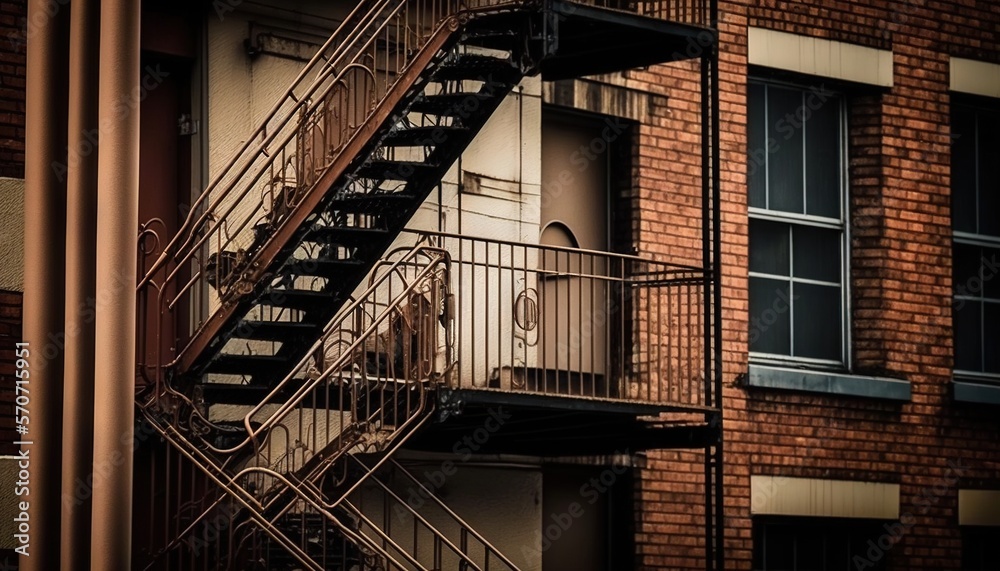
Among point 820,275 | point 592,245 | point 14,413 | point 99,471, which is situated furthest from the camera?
point 820,275

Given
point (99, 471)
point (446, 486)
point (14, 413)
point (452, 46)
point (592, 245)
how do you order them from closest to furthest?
point (99, 471) → point (14, 413) → point (452, 46) → point (446, 486) → point (592, 245)

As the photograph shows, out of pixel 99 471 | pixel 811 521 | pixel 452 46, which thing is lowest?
pixel 811 521

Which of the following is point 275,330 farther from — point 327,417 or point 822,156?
point 822,156

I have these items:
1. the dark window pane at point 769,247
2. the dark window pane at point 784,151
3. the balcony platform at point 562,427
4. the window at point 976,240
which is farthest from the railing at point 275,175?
the window at point 976,240

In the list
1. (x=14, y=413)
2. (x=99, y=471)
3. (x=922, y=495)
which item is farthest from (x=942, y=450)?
(x=99, y=471)

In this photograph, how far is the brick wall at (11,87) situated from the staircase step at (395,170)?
7.08ft

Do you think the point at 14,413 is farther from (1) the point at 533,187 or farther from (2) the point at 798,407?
(2) the point at 798,407

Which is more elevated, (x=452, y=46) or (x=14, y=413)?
(x=452, y=46)

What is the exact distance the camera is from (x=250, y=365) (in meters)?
10.4

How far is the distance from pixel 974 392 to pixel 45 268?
11660 mm

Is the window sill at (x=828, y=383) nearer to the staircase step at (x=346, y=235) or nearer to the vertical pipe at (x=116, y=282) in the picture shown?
the staircase step at (x=346, y=235)

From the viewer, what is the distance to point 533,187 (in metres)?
12.9

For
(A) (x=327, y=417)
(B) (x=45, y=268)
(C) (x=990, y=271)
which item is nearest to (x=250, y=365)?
(A) (x=327, y=417)

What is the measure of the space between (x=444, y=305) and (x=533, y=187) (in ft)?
9.81
